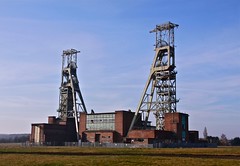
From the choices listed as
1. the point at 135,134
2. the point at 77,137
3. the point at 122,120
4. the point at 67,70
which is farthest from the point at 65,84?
the point at 135,134

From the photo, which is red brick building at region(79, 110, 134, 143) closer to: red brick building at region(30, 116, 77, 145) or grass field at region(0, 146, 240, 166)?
red brick building at region(30, 116, 77, 145)

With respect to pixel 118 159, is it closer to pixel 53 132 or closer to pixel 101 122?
pixel 101 122

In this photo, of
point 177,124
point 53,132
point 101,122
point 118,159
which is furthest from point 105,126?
point 118,159

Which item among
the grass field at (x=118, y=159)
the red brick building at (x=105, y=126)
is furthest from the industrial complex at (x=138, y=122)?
the grass field at (x=118, y=159)

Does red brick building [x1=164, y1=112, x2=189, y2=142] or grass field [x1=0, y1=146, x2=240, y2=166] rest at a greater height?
red brick building [x1=164, y1=112, x2=189, y2=142]


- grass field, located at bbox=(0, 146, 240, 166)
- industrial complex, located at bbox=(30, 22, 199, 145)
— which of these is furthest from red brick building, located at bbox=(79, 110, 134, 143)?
grass field, located at bbox=(0, 146, 240, 166)

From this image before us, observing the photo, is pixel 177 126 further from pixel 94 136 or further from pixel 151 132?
pixel 94 136

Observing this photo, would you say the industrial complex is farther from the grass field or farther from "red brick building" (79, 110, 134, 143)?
the grass field

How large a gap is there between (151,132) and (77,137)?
103 feet

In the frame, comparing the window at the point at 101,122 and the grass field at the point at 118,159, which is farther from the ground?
the window at the point at 101,122

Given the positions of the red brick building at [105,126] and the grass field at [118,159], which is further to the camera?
the red brick building at [105,126]

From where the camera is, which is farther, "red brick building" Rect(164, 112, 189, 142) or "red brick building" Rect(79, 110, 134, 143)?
"red brick building" Rect(79, 110, 134, 143)

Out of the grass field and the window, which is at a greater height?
the window

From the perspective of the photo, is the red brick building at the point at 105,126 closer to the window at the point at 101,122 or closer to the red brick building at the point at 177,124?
the window at the point at 101,122
